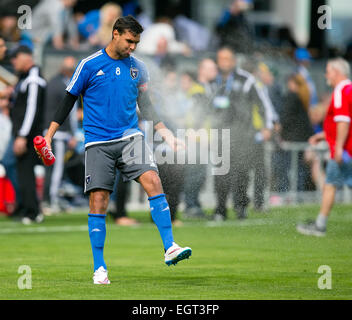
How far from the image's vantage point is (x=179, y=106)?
16766 mm

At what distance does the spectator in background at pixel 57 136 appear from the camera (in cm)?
1792

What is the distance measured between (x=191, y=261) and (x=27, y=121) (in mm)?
5563

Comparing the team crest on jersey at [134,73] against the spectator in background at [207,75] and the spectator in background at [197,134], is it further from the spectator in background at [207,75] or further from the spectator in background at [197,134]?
the spectator in background at [207,75]

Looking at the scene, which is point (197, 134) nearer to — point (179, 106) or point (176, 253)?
point (179, 106)

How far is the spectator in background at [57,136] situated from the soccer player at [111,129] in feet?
28.9

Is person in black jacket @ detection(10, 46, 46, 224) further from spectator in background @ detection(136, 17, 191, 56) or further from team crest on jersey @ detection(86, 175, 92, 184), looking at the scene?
team crest on jersey @ detection(86, 175, 92, 184)

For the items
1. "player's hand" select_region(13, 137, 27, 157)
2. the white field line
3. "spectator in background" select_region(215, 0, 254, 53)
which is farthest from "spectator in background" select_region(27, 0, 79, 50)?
the white field line

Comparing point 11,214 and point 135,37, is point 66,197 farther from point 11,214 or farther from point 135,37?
point 135,37

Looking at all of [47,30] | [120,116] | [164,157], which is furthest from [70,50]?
[120,116]

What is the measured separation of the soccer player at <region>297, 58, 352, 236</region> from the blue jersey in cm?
506

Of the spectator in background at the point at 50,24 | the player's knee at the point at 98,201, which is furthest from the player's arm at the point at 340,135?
the spectator in background at the point at 50,24

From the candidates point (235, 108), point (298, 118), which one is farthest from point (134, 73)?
point (298, 118)

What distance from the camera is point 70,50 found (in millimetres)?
18812
